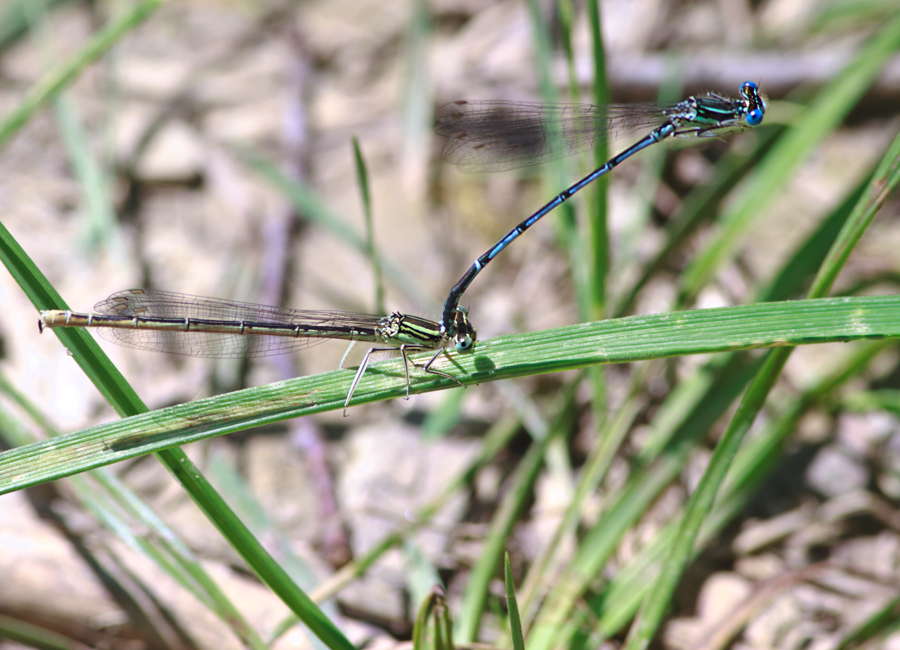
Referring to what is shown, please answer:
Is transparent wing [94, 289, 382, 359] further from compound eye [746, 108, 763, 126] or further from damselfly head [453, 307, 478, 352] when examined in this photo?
compound eye [746, 108, 763, 126]

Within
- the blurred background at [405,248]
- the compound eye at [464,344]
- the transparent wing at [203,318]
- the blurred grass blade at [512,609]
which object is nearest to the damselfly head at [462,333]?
the compound eye at [464,344]

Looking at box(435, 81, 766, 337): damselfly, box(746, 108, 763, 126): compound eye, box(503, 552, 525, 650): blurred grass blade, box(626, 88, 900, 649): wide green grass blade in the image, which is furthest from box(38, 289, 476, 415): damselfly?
box(746, 108, 763, 126): compound eye

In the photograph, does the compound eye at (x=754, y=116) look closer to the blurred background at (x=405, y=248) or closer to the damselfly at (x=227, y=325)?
the blurred background at (x=405, y=248)

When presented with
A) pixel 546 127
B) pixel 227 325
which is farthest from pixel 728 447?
pixel 227 325

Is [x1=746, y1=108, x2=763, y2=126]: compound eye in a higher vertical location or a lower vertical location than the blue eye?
higher

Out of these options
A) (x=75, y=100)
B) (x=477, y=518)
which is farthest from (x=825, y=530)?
(x=75, y=100)

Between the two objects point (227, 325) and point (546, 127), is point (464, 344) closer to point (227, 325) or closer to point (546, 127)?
point (227, 325)

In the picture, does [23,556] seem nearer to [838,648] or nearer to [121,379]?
[121,379]
